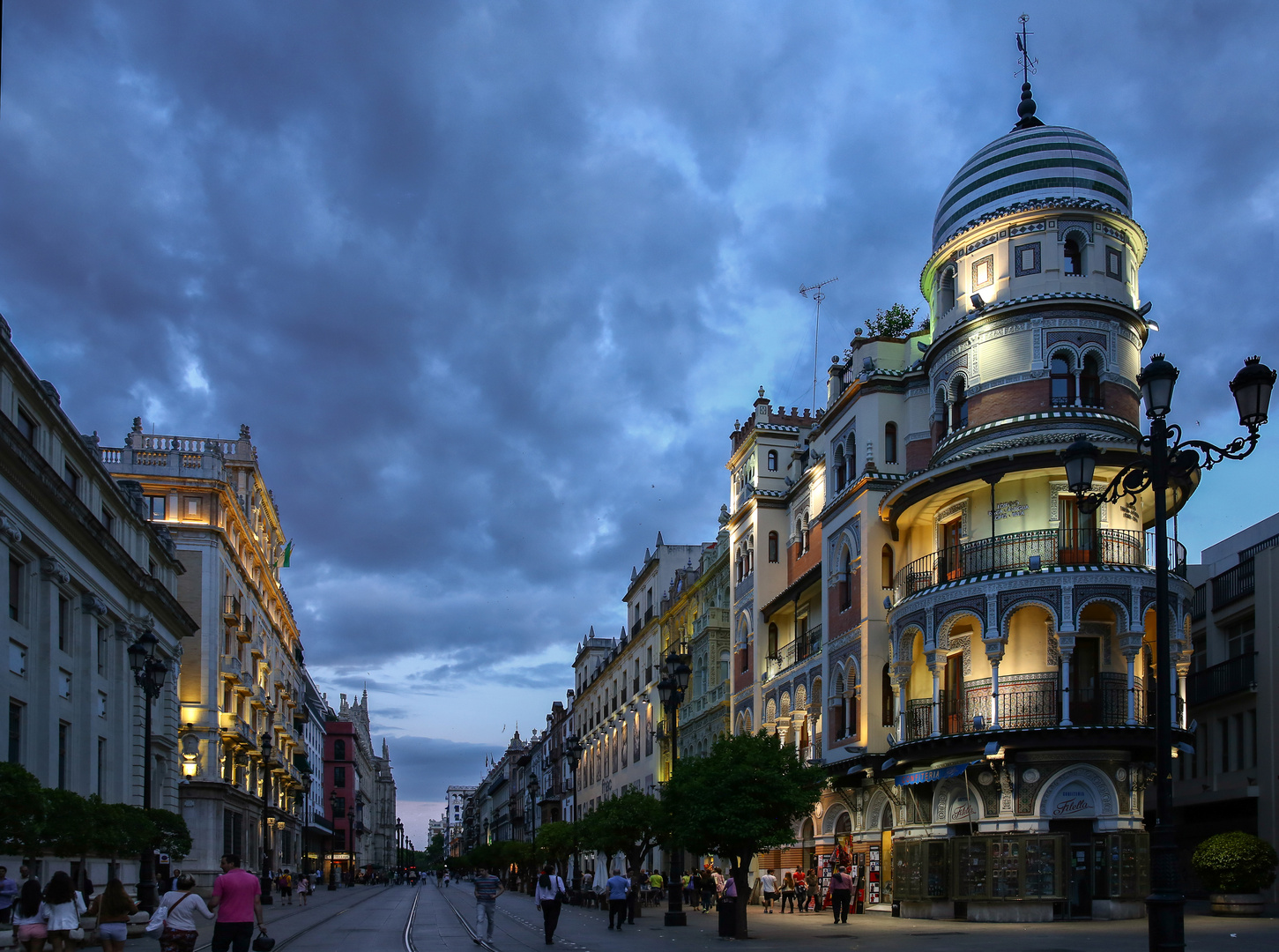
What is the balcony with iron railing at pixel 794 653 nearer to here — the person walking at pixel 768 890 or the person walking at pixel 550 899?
the person walking at pixel 768 890

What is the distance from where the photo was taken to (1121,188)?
37656mm

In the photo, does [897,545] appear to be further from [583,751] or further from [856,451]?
[583,751]

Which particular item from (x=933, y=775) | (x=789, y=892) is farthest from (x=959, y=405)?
(x=789, y=892)

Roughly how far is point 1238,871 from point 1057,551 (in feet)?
28.4

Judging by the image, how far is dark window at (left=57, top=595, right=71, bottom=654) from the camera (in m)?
36.6

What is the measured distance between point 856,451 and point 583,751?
6109 cm

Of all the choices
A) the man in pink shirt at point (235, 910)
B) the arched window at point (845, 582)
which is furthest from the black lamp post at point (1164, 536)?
the arched window at point (845, 582)

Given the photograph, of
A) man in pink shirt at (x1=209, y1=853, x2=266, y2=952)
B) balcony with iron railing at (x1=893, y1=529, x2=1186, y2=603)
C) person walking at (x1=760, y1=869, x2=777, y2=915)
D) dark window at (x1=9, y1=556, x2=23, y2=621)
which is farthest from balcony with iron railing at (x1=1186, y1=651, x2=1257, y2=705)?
dark window at (x1=9, y1=556, x2=23, y2=621)

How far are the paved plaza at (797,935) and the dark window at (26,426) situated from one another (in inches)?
543

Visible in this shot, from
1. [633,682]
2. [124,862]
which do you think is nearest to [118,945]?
[124,862]

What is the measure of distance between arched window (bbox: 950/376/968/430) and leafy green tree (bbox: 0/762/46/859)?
25.8 m

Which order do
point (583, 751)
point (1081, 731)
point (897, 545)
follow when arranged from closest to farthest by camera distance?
point (1081, 731) < point (897, 545) < point (583, 751)

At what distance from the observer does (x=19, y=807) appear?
22.5 m

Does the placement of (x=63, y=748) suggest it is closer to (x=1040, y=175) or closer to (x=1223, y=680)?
(x=1040, y=175)
